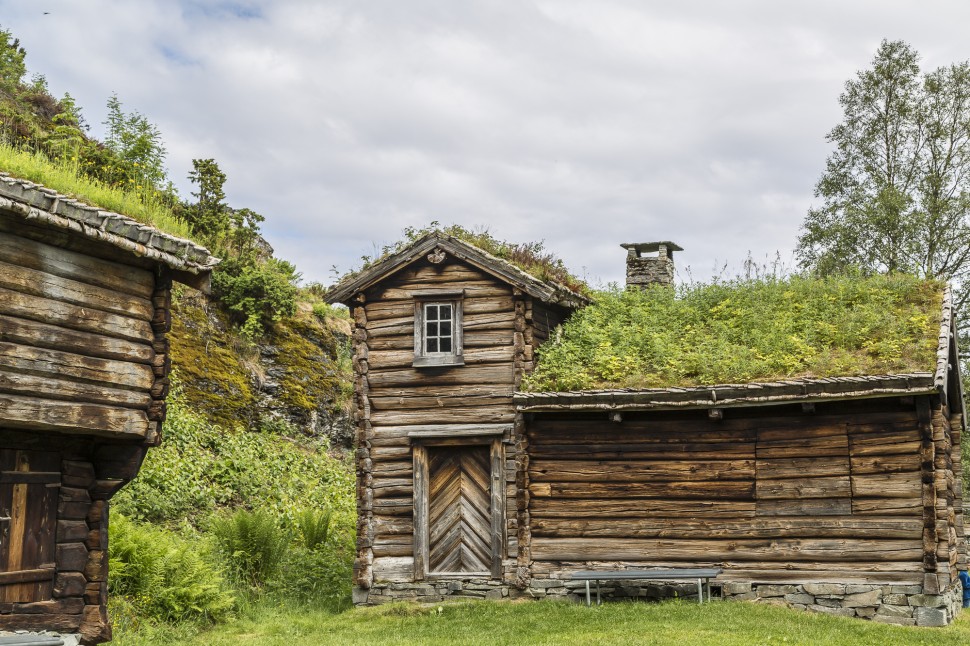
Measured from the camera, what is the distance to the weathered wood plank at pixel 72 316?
11453 millimetres

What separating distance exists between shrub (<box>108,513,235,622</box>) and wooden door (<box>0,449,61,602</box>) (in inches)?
104

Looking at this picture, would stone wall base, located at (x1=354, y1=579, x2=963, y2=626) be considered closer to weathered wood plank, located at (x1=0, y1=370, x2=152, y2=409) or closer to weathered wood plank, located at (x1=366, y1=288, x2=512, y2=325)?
weathered wood plank, located at (x1=366, y1=288, x2=512, y2=325)

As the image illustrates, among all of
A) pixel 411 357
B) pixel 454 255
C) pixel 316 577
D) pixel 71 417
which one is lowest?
pixel 316 577

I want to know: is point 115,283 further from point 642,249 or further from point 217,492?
point 642,249

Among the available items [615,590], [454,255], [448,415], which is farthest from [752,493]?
[454,255]

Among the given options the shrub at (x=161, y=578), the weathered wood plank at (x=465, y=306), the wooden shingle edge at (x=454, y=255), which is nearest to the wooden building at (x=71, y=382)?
the shrub at (x=161, y=578)

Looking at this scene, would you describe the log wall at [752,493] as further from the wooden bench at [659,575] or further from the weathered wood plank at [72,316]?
the weathered wood plank at [72,316]

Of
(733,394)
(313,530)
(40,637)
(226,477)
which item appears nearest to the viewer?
(40,637)

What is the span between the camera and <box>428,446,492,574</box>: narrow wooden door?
→ 18.2 meters

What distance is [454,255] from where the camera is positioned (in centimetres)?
1877

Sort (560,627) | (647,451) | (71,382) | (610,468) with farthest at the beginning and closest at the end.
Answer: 1. (610,468)
2. (647,451)
3. (560,627)
4. (71,382)

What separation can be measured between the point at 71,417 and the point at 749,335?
11.5m

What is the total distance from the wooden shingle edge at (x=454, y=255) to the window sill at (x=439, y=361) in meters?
1.70

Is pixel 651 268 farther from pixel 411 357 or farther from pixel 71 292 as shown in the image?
pixel 71 292
